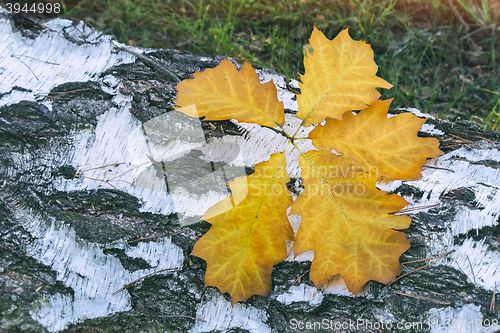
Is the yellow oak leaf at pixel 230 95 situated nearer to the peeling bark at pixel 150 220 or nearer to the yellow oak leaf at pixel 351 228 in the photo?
the peeling bark at pixel 150 220

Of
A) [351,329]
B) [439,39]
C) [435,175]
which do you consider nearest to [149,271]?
[351,329]

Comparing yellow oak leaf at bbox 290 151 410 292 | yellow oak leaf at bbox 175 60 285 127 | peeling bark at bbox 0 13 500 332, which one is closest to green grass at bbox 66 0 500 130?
peeling bark at bbox 0 13 500 332

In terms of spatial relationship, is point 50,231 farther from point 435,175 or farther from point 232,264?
point 435,175

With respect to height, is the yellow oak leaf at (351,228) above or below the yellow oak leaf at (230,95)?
below

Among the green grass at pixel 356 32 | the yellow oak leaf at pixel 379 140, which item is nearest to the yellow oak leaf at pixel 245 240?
the yellow oak leaf at pixel 379 140

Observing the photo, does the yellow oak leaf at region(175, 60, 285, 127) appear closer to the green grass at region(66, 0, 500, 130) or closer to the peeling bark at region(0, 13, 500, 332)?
the peeling bark at region(0, 13, 500, 332)

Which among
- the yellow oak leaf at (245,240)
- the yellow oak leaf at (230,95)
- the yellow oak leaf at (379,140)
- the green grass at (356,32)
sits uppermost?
the green grass at (356,32)
